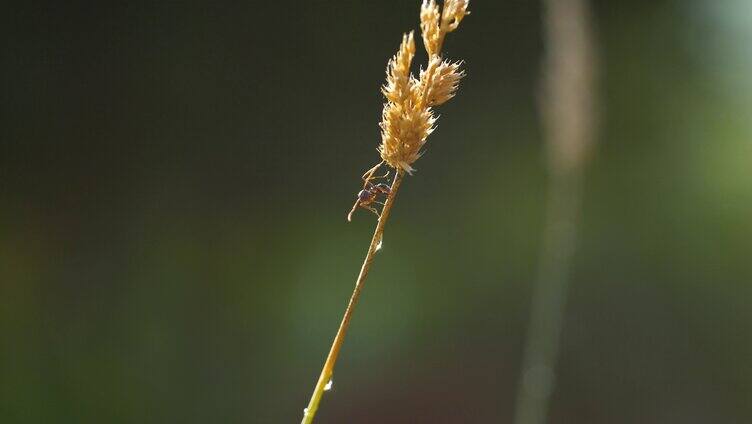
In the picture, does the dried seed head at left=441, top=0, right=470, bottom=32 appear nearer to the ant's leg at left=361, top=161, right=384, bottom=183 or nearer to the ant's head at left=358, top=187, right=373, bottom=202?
the ant's leg at left=361, top=161, right=384, bottom=183

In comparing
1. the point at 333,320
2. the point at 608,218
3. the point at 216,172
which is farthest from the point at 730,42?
the point at 216,172

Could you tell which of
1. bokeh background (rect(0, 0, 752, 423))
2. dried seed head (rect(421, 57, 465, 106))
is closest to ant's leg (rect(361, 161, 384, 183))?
dried seed head (rect(421, 57, 465, 106))

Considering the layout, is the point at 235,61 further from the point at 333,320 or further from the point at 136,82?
the point at 333,320

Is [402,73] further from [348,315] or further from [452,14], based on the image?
A: [348,315]

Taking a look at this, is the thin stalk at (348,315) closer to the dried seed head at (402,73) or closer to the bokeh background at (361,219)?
the dried seed head at (402,73)

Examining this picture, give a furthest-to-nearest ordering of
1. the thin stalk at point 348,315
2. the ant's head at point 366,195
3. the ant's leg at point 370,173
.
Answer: the ant's head at point 366,195
the ant's leg at point 370,173
the thin stalk at point 348,315

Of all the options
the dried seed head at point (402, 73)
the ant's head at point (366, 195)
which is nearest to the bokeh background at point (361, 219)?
the ant's head at point (366, 195)
